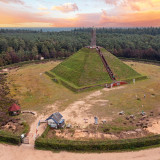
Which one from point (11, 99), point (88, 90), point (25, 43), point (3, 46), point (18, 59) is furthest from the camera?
point (25, 43)

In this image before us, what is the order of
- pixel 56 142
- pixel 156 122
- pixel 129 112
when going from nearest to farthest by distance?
1. pixel 56 142
2. pixel 156 122
3. pixel 129 112

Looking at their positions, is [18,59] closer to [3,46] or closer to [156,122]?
[3,46]

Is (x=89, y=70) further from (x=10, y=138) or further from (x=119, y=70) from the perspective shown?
(x=10, y=138)

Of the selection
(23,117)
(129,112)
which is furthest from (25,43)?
(129,112)

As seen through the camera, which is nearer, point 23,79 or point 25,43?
point 23,79

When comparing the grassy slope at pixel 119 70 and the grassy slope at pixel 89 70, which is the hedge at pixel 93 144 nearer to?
the grassy slope at pixel 89 70

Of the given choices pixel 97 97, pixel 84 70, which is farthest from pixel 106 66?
pixel 97 97
